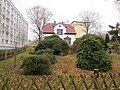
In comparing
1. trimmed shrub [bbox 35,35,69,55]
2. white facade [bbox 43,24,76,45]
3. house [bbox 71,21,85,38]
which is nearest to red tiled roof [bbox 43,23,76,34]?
white facade [bbox 43,24,76,45]

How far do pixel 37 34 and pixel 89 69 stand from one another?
4502cm

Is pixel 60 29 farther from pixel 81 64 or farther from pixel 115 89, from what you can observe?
pixel 115 89

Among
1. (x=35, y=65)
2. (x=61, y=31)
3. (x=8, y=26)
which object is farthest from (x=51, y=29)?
(x=35, y=65)

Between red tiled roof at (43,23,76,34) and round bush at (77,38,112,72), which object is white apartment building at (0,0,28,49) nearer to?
red tiled roof at (43,23,76,34)

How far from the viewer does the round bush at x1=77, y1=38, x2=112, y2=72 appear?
15.1m

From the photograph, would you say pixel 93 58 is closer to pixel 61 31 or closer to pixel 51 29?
pixel 51 29

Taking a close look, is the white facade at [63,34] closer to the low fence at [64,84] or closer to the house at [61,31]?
the house at [61,31]

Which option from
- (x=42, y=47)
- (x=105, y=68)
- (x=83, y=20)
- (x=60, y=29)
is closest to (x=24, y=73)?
(x=105, y=68)

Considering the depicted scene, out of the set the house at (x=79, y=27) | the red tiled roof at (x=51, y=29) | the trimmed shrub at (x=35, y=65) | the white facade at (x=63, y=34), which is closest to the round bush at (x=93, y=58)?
the trimmed shrub at (x=35, y=65)

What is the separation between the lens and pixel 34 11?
59.7 meters

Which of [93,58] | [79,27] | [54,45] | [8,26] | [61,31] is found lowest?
[93,58]

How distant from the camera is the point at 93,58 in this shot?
15.2 meters

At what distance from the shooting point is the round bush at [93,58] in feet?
49.6

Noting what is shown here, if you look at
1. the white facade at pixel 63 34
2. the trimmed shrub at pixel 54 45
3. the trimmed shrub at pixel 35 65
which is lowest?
the trimmed shrub at pixel 35 65
